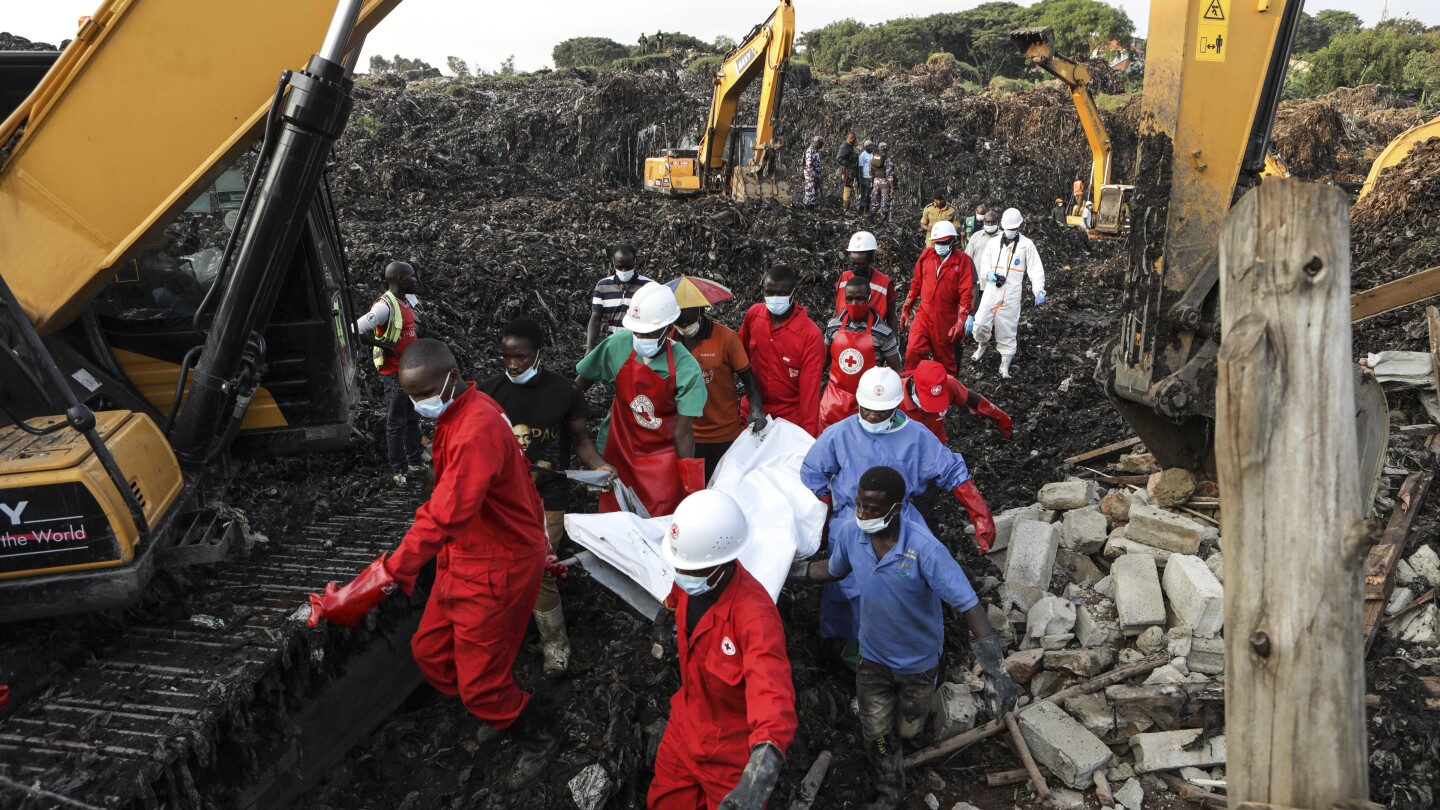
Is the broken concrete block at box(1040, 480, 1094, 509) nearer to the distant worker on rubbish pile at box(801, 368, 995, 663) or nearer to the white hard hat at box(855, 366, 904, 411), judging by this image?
the distant worker on rubbish pile at box(801, 368, 995, 663)

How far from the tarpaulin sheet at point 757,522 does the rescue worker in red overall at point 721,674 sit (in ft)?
3.07

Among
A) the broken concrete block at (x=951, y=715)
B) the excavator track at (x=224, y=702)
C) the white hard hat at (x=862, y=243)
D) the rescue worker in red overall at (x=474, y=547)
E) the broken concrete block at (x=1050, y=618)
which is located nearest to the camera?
the excavator track at (x=224, y=702)

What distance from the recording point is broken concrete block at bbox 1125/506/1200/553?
5.00 meters

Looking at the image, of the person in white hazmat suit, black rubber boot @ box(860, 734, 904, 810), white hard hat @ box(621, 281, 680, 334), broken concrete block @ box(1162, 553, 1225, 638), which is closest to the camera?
black rubber boot @ box(860, 734, 904, 810)

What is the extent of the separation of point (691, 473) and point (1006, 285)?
4.91 meters

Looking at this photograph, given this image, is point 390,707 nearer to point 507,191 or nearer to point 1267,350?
point 1267,350

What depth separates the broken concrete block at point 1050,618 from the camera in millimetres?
4684

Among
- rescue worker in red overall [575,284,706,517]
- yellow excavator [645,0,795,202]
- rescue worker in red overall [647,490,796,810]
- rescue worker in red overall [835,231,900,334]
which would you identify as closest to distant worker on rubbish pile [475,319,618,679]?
rescue worker in red overall [575,284,706,517]

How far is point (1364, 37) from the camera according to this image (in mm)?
29234

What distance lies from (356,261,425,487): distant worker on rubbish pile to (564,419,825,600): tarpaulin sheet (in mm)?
2245

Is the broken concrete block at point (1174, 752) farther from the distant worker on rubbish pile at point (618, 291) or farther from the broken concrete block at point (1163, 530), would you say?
the distant worker on rubbish pile at point (618, 291)

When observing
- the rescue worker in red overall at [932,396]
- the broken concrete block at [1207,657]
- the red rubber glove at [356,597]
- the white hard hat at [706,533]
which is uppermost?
the rescue worker in red overall at [932,396]

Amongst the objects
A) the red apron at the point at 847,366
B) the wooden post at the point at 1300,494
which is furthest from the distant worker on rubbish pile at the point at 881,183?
the wooden post at the point at 1300,494

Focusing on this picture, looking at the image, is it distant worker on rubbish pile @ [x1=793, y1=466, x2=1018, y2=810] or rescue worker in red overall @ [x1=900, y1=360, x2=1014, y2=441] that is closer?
distant worker on rubbish pile @ [x1=793, y1=466, x2=1018, y2=810]
